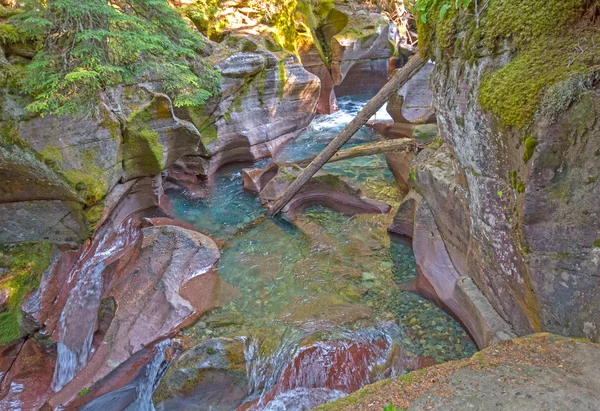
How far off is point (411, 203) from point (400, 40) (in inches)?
615

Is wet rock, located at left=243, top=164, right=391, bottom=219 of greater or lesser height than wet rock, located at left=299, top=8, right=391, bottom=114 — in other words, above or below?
below

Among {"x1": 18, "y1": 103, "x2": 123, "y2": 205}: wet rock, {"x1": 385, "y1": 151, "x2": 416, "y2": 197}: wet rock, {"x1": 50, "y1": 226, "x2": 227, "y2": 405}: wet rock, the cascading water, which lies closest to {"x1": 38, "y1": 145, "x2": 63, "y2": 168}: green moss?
{"x1": 18, "y1": 103, "x2": 123, "y2": 205}: wet rock

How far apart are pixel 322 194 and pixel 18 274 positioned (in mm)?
5790

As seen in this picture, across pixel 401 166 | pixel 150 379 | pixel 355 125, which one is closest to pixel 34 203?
pixel 150 379

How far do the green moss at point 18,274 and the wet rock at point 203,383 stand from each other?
243 cm

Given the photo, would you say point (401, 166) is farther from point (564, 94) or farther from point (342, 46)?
point (342, 46)

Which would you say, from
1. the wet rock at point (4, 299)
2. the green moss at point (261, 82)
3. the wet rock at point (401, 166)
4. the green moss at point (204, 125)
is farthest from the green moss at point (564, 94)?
the green moss at point (261, 82)

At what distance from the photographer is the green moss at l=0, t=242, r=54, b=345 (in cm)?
490

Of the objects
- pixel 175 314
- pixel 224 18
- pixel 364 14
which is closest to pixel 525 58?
pixel 175 314

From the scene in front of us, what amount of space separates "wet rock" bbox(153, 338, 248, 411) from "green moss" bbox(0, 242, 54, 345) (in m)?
2.43

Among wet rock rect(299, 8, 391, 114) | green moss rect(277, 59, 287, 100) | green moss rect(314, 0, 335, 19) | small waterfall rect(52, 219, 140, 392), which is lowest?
small waterfall rect(52, 219, 140, 392)

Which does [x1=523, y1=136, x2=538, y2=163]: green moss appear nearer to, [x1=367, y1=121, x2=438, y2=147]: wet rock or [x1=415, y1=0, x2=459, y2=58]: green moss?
[x1=415, y1=0, x2=459, y2=58]: green moss

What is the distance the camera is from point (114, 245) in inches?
276

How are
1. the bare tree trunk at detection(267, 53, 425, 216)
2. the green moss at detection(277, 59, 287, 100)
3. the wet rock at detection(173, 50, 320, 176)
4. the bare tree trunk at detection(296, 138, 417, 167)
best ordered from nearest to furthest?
the bare tree trunk at detection(267, 53, 425, 216)
the bare tree trunk at detection(296, 138, 417, 167)
the wet rock at detection(173, 50, 320, 176)
the green moss at detection(277, 59, 287, 100)
